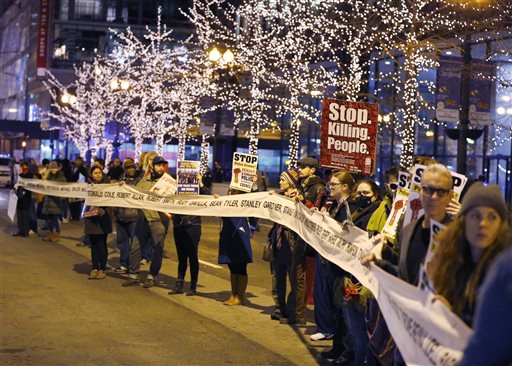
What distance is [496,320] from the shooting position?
2992 millimetres

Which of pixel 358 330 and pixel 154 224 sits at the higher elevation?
pixel 154 224

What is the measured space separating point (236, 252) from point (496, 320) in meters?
8.93

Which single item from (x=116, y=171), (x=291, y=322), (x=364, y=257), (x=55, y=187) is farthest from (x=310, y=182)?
(x=116, y=171)

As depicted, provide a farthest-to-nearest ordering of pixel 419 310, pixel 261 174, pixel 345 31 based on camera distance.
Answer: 1. pixel 345 31
2. pixel 261 174
3. pixel 419 310

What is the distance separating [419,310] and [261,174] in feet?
35.6

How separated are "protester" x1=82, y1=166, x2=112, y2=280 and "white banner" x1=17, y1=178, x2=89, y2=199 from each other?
12.6 ft

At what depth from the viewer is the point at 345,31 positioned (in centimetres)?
2531

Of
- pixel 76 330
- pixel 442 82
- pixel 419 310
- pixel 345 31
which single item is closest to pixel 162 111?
pixel 345 31

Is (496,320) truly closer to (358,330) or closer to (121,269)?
(358,330)

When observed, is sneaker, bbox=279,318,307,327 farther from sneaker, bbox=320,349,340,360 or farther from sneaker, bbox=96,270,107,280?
sneaker, bbox=96,270,107,280

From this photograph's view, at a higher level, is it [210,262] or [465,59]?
[465,59]

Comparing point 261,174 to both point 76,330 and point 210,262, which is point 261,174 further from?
point 76,330

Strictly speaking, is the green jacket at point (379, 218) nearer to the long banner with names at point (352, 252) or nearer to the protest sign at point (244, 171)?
the long banner with names at point (352, 252)

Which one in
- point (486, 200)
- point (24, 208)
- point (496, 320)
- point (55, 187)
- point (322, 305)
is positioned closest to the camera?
point (496, 320)
